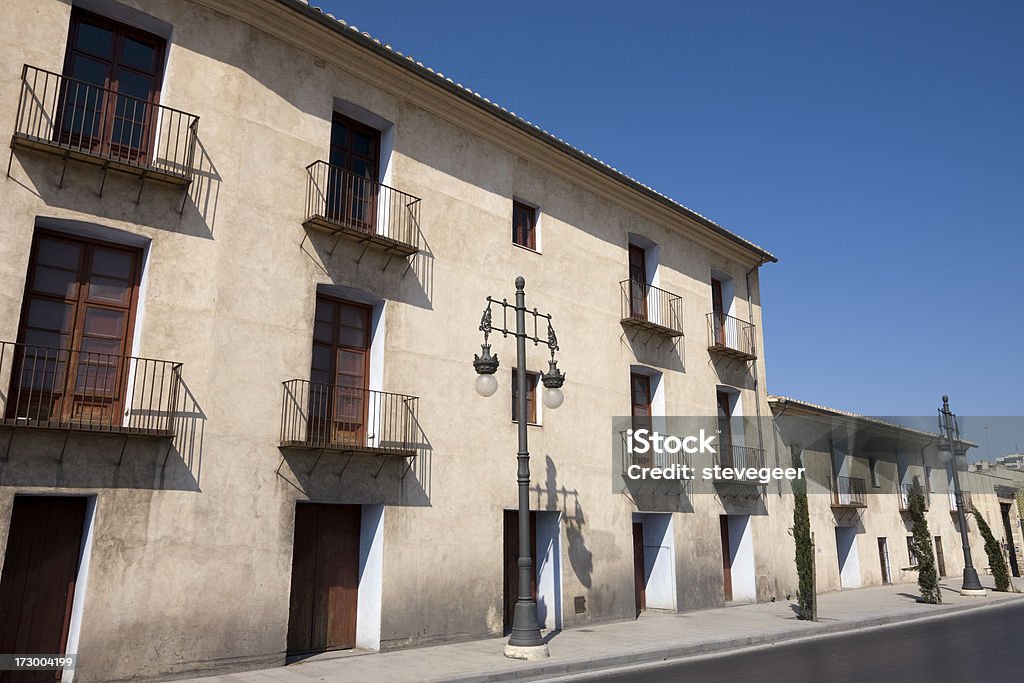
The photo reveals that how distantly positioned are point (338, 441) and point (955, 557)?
33310mm

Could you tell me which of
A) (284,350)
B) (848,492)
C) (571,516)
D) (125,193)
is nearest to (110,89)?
(125,193)

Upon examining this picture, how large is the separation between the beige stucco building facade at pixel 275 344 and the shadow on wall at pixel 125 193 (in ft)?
0.11

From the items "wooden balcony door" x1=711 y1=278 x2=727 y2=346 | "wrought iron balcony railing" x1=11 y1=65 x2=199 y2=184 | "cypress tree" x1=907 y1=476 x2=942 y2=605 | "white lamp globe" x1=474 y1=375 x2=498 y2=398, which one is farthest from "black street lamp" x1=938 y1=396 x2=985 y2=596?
"wrought iron balcony railing" x1=11 y1=65 x2=199 y2=184

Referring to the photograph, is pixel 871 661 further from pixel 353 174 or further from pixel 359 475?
pixel 353 174

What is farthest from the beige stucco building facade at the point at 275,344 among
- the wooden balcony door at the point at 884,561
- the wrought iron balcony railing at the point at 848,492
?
the wooden balcony door at the point at 884,561

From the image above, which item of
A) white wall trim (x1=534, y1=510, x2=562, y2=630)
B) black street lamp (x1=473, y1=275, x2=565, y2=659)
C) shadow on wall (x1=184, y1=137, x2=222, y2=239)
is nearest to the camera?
shadow on wall (x1=184, y1=137, x2=222, y2=239)

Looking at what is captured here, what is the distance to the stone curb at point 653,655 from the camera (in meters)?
9.96

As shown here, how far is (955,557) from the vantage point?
111ft

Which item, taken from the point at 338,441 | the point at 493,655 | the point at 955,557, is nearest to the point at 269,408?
the point at 338,441

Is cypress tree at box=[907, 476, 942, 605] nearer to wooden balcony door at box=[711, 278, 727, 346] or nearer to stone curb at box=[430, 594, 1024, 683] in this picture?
stone curb at box=[430, 594, 1024, 683]

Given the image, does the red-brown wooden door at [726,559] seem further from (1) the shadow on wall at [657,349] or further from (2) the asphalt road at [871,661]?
(2) the asphalt road at [871,661]

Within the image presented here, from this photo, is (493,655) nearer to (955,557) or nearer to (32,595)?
(32,595)

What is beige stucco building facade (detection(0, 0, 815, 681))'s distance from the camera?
932 centimetres

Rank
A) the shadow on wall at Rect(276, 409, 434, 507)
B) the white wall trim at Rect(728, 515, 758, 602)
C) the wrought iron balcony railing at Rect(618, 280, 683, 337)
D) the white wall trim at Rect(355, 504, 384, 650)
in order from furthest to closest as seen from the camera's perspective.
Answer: the white wall trim at Rect(728, 515, 758, 602) → the wrought iron balcony railing at Rect(618, 280, 683, 337) → the white wall trim at Rect(355, 504, 384, 650) → the shadow on wall at Rect(276, 409, 434, 507)
